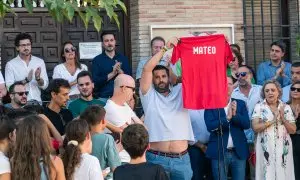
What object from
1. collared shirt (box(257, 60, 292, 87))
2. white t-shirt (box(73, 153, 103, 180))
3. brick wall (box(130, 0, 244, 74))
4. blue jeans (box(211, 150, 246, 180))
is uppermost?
brick wall (box(130, 0, 244, 74))

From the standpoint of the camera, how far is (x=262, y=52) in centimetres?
1688

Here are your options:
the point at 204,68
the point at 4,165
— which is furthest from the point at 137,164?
the point at 204,68

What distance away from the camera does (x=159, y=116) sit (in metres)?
12.4

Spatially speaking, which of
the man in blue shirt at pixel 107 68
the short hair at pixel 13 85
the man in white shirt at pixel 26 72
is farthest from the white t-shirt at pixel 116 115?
the man in white shirt at pixel 26 72

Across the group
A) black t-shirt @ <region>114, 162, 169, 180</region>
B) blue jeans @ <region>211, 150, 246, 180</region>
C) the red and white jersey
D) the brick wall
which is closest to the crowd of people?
blue jeans @ <region>211, 150, 246, 180</region>

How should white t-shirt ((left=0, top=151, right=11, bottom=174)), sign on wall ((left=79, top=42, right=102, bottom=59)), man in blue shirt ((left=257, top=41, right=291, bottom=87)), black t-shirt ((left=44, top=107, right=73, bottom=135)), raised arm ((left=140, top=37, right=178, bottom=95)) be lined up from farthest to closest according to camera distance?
sign on wall ((left=79, top=42, right=102, bottom=59)) → man in blue shirt ((left=257, top=41, right=291, bottom=87)) → raised arm ((left=140, top=37, right=178, bottom=95)) → black t-shirt ((left=44, top=107, right=73, bottom=135)) → white t-shirt ((left=0, top=151, right=11, bottom=174))

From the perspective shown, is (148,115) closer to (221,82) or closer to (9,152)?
(221,82)

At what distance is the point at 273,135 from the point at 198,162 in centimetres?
116

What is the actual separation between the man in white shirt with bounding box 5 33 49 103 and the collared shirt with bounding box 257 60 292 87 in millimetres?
3493

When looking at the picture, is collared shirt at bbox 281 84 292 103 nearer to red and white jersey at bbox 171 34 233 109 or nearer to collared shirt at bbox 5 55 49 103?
red and white jersey at bbox 171 34 233 109

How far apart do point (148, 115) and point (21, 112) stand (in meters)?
2.16

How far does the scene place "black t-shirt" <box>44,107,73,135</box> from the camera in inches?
470

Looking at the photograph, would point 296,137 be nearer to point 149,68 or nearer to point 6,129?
point 149,68

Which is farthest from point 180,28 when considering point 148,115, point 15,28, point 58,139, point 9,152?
point 9,152
